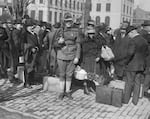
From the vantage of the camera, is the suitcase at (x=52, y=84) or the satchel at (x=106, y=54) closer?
the satchel at (x=106, y=54)

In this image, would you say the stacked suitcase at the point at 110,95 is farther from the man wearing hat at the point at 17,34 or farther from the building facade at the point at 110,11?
the building facade at the point at 110,11

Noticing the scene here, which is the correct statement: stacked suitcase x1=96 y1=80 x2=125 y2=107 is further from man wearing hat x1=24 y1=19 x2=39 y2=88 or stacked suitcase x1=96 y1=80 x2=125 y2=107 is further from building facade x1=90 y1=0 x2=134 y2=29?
building facade x1=90 y1=0 x2=134 y2=29

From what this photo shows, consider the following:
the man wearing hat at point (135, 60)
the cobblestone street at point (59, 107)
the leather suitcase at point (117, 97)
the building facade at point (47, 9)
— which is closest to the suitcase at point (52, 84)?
the cobblestone street at point (59, 107)

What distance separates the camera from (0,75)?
28.4 ft

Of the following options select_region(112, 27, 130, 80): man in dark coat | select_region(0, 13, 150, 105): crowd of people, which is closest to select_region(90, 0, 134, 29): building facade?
select_region(0, 13, 150, 105): crowd of people

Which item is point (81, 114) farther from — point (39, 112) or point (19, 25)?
point (19, 25)

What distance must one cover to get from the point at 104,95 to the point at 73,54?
126 cm

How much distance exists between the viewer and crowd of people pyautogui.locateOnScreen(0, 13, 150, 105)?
6.36 m

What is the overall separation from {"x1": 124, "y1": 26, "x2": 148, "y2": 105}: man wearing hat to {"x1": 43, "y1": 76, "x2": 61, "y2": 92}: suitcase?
1.88 m

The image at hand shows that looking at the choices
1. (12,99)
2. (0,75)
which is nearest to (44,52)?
(0,75)

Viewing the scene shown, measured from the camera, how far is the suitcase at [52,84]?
7297 millimetres

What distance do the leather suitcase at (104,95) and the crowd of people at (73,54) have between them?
0.51 m

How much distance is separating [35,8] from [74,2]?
10290mm

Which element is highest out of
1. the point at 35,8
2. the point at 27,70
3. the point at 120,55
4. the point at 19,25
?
the point at 35,8
